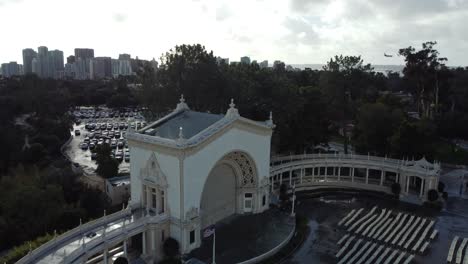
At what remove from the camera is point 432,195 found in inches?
1580

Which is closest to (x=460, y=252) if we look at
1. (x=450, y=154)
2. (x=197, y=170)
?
(x=197, y=170)

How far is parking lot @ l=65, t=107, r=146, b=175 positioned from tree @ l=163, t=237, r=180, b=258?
15.6 meters

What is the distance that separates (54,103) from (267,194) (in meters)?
67.2

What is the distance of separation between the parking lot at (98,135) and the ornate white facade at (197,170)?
10879mm

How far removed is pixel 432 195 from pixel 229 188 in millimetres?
22371

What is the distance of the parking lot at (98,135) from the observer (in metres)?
61.9

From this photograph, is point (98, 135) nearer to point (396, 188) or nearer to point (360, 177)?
point (360, 177)

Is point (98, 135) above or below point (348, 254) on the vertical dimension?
above

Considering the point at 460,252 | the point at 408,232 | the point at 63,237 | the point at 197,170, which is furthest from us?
the point at 408,232

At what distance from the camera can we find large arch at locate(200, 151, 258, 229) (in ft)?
105

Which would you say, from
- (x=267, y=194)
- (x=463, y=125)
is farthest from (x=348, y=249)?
(x=463, y=125)

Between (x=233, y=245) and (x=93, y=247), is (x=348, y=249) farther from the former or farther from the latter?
(x=93, y=247)

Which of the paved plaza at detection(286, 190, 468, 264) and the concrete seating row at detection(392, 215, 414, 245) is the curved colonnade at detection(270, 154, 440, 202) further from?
the concrete seating row at detection(392, 215, 414, 245)

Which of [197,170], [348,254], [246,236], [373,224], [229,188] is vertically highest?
[197,170]
